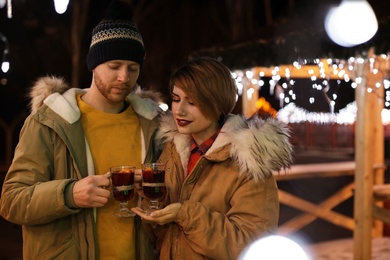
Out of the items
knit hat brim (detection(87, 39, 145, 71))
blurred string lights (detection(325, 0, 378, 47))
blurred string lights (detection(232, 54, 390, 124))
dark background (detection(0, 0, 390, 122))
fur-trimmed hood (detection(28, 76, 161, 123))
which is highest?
dark background (detection(0, 0, 390, 122))

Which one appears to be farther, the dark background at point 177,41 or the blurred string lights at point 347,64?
the dark background at point 177,41

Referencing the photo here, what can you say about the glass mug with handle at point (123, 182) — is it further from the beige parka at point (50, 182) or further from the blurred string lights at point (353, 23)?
the blurred string lights at point (353, 23)

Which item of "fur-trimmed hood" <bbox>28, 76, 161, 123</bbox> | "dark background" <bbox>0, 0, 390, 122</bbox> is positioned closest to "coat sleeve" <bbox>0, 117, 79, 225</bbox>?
"fur-trimmed hood" <bbox>28, 76, 161, 123</bbox>

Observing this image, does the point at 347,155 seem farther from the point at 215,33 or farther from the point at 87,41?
the point at 87,41

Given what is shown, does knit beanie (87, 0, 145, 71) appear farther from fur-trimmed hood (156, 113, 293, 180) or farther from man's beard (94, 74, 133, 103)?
fur-trimmed hood (156, 113, 293, 180)

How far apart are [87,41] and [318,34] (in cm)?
1490

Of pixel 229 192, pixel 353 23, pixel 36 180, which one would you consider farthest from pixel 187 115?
pixel 353 23

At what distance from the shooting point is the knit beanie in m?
2.54

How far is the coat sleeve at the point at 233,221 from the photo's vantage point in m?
2.20

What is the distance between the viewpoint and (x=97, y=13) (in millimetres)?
18547

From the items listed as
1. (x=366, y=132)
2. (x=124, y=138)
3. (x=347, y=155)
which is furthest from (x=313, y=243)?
(x=347, y=155)

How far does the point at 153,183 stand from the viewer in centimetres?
228

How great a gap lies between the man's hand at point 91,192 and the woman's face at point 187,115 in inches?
17.6

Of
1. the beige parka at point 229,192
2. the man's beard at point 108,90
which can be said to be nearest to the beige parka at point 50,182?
the man's beard at point 108,90
